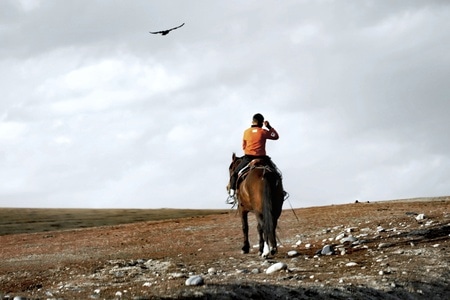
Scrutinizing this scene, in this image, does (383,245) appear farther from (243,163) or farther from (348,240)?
(243,163)

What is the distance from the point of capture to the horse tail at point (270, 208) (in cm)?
1631

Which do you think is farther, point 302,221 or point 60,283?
point 302,221

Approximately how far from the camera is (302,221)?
26641 millimetres

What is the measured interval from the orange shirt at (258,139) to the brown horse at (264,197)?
52 centimetres

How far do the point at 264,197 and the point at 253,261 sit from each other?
5.72ft

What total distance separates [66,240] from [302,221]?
11.0 meters

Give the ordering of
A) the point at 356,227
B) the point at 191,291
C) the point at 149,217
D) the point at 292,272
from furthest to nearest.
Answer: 1. the point at 149,217
2. the point at 356,227
3. the point at 292,272
4. the point at 191,291

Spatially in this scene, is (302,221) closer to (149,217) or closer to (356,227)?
(356,227)

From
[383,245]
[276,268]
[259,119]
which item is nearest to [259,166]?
[259,119]

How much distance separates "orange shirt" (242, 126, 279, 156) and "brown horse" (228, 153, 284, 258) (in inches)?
20.3

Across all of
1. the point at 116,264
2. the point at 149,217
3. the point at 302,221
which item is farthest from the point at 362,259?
A: the point at 149,217

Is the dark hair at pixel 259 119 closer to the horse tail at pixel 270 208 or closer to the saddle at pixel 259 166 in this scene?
the saddle at pixel 259 166

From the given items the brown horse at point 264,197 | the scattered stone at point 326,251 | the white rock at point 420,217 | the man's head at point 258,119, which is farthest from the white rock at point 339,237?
the man's head at point 258,119

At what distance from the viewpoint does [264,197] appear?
1641 centimetres
